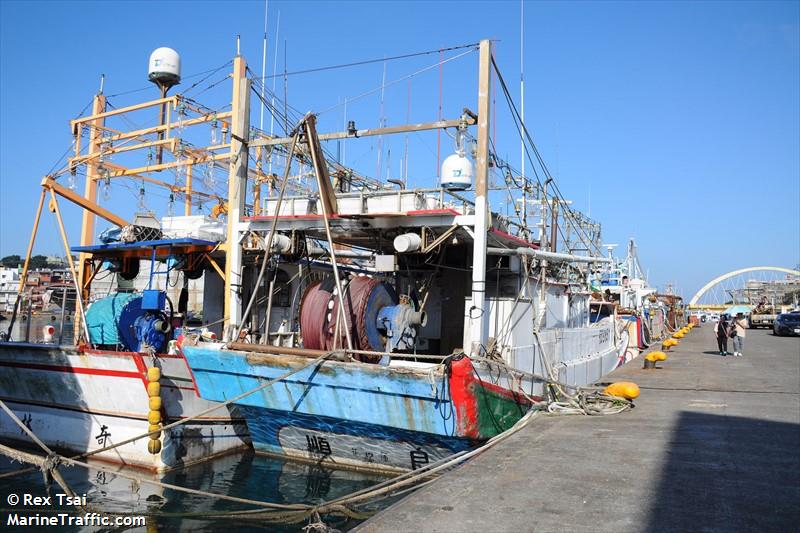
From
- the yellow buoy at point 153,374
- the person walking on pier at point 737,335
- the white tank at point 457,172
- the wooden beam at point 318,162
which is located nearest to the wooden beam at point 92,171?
the yellow buoy at point 153,374

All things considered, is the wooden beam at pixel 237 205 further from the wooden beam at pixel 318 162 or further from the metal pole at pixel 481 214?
the metal pole at pixel 481 214

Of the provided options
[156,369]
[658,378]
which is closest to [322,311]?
[156,369]

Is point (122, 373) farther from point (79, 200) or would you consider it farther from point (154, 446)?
point (79, 200)

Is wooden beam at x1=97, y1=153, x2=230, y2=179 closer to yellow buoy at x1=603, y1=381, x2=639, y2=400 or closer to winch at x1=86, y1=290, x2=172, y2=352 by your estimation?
winch at x1=86, y1=290, x2=172, y2=352

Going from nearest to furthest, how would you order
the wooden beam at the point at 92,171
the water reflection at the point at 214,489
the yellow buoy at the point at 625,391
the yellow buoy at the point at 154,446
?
the water reflection at the point at 214,489, the yellow buoy at the point at 154,446, the yellow buoy at the point at 625,391, the wooden beam at the point at 92,171

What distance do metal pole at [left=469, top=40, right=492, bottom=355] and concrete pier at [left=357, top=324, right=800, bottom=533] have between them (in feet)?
5.54

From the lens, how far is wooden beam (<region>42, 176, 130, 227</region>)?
539 inches

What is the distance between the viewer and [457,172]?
1116 cm

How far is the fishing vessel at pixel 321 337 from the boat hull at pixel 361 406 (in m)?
0.03

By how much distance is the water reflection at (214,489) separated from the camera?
861cm

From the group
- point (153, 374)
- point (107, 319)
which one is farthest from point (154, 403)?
point (107, 319)

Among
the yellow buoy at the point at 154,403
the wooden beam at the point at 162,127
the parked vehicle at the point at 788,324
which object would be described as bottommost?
the yellow buoy at the point at 154,403

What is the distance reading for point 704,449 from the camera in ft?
25.2

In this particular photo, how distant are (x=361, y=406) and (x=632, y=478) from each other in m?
4.01
